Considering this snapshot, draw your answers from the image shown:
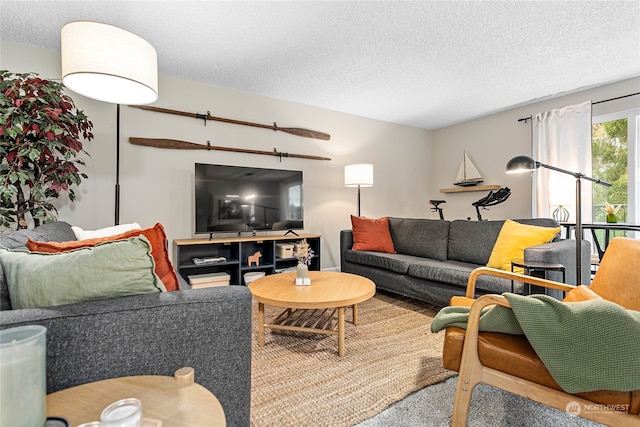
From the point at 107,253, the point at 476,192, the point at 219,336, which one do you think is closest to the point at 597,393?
the point at 219,336

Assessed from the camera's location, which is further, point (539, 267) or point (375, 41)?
point (375, 41)

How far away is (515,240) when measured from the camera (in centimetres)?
252

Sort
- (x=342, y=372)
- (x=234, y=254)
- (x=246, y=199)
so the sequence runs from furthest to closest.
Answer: (x=246, y=199) → (x=234, y=254) → (x=342, y=372)

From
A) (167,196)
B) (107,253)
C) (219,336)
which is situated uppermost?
(167,196)

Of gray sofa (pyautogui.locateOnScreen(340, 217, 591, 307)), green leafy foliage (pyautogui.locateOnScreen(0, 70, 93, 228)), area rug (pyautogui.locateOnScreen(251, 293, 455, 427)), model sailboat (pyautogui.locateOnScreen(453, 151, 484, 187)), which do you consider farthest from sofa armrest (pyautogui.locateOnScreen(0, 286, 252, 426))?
model sailboat (pyautogui.locateOnScreen(453, 151, 484, 187))

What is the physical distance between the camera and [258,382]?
1.67 m

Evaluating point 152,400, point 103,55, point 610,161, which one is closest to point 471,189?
point 610,161

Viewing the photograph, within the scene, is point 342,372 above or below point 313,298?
below

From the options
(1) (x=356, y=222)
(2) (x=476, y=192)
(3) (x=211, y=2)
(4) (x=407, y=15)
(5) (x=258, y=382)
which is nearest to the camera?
(5) (x=258, y=382)

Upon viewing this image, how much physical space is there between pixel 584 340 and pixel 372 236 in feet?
8.69

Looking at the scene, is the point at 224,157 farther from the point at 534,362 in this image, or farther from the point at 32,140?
the point at 534,362

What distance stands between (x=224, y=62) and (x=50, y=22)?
132 cm

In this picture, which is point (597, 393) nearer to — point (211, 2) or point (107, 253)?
point (107, 253)

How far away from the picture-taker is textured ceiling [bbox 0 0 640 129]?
2.23 metres
